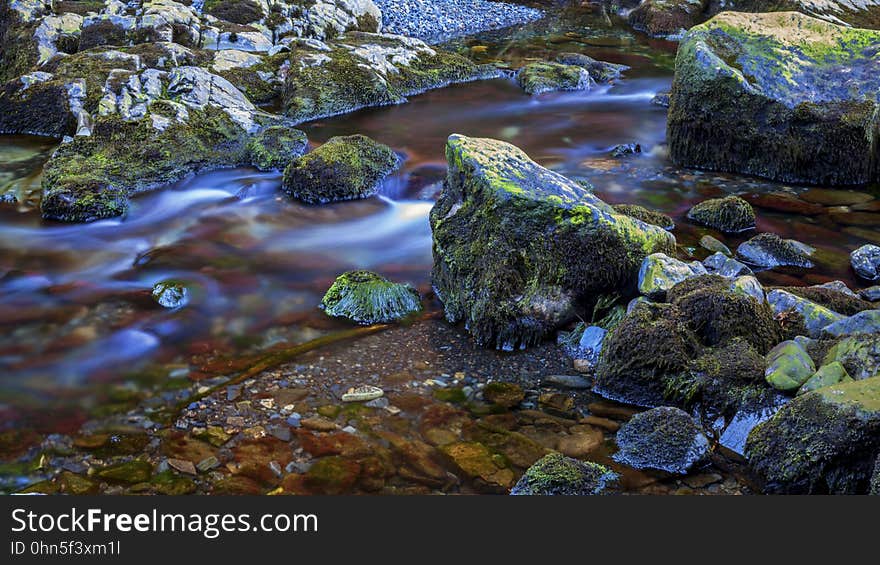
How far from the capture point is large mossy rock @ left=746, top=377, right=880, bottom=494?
14.8ft

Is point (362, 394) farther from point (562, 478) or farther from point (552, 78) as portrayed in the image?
point (552, 78)

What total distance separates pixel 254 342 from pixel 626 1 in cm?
2232

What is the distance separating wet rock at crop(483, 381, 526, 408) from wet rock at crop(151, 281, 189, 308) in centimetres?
347

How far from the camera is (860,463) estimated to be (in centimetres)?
452

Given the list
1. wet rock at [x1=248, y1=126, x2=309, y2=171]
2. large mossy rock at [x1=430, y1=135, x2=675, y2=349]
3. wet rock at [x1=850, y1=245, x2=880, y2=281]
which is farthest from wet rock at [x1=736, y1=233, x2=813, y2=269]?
wet rock at [x1=248, y1=126, x2=309, y2=171]

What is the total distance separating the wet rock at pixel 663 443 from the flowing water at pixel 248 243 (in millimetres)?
3161

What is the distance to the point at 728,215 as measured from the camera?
31.6 feet

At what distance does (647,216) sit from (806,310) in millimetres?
3015

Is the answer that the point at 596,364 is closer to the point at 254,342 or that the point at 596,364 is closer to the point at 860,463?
the point at 860,463

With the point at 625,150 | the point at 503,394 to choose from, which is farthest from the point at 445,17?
the point at 503,394

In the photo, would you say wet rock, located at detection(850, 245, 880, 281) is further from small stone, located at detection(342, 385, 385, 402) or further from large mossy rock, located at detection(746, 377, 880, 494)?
small stone, located at detection(342, 385, 385, 402)

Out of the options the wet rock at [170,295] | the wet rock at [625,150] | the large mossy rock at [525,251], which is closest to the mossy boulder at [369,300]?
the large mossy rock at [525,251]

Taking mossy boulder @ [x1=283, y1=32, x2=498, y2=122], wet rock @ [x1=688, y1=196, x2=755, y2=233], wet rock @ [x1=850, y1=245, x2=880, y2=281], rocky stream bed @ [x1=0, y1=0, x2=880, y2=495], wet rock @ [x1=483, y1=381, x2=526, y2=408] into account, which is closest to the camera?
rocky stream bed @ [x1=0, y1=0, x2=880, y2=495]

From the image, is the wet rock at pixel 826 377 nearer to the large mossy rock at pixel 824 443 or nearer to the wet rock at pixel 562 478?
the large mossy rock at pixel 824 443
